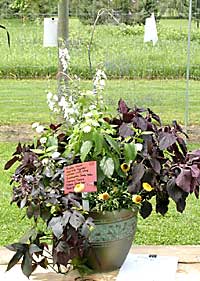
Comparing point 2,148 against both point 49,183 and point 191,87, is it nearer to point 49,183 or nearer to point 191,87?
point 191,87

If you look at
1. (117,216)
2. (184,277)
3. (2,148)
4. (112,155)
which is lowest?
(2,148)

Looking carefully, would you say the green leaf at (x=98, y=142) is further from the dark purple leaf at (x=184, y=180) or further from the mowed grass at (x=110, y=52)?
the mowed grass at (x=110, y=52)

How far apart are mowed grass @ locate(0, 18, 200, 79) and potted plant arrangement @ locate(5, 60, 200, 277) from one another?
4566 mm

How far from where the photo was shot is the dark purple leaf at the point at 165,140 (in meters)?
1.42

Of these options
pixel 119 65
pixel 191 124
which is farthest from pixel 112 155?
pixel 119 65

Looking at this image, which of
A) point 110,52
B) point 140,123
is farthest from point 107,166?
point 110,52

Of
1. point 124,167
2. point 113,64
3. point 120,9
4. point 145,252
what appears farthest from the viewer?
point 120,9

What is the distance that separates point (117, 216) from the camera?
1.40m

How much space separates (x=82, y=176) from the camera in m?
1.36

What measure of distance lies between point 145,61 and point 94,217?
5.21 m

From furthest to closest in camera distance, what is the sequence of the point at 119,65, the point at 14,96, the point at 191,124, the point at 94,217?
the point at 14,96
the point at 119,65
the point at 191,124
the point at 94,217

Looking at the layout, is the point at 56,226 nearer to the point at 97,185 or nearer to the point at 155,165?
the point at 97,185

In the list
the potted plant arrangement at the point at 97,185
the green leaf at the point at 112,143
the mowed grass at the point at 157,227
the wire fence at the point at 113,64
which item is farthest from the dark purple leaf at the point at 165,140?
the wire fence at the point at 113,64

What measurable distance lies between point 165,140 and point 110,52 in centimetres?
503
